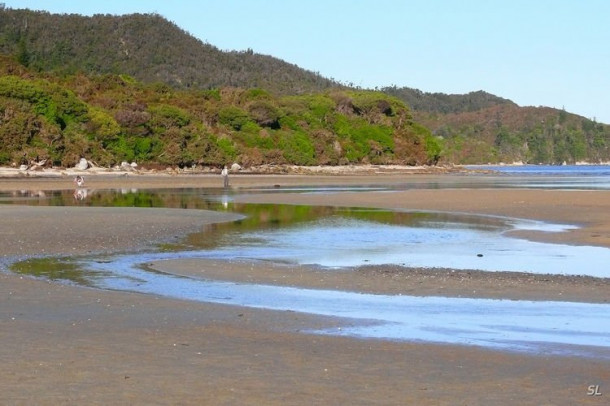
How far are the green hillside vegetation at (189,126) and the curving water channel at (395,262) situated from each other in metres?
65.4

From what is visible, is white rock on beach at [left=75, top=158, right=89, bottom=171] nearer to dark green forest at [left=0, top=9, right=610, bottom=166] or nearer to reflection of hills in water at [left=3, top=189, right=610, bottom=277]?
dark green forest at [left=0, top=9, right=610, bottom=166]

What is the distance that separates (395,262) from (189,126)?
95090 mm

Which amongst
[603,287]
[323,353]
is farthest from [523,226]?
[323,353]

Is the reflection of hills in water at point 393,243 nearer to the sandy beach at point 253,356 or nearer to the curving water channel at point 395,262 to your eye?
the curving water channel at point 395,262

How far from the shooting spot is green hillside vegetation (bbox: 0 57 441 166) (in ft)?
309

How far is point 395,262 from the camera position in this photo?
18672 millimetres

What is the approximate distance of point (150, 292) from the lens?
14.0 meters

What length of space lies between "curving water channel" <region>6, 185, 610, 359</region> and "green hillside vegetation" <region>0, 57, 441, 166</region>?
6543 centimetres

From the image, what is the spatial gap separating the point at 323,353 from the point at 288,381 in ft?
4.40

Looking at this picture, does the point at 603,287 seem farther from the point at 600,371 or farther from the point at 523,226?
the point at 523,226

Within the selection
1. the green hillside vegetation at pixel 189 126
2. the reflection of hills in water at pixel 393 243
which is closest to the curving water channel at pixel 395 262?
the reflection of hills in water at pixel 393 243

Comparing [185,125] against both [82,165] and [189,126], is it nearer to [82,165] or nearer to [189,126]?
[189,126]

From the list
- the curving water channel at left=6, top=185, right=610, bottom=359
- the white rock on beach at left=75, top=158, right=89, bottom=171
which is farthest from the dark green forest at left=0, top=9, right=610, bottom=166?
the curving water channel at left=6, top=185, right=610, bottom=359

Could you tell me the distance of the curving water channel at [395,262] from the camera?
10.6 m
